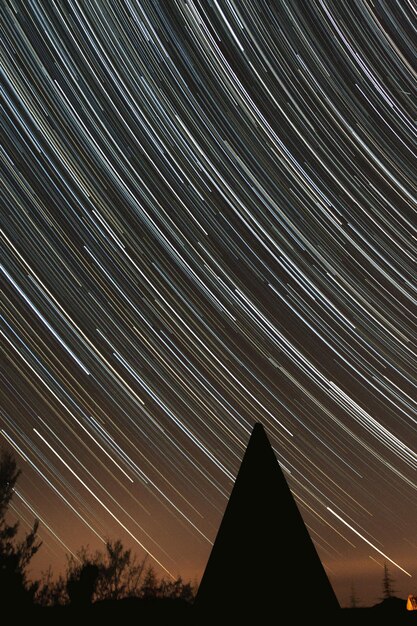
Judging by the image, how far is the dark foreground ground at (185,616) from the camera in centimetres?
666

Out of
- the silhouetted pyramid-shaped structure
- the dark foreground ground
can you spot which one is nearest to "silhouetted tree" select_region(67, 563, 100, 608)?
the dark foreground ground

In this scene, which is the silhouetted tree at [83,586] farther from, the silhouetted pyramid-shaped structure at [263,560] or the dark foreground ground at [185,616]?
the silhouetted pyramid-shaped structure at [263,560]

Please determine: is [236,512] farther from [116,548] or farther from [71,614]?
[116,548]

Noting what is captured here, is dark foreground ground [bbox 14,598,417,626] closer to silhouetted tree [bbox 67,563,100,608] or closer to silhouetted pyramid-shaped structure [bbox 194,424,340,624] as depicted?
silhouetted pyramid-shaped structure [bbox 194,424,340,624]

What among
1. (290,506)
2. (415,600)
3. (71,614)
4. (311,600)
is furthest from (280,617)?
(415,600)

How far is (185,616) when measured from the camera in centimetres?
907

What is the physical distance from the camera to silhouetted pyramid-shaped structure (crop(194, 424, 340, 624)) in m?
6.74

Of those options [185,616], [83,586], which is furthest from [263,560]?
[185,616]

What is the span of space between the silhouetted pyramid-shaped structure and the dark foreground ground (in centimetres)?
2

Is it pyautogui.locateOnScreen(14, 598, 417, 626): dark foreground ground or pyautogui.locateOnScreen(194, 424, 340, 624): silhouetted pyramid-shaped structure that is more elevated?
pyautogui.locateOnScreen(194, 424, 340, 624): silhouetted pyramid-shaped structure

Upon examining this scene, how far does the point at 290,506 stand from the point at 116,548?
26.2 m

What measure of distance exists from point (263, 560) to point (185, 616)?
2761mm

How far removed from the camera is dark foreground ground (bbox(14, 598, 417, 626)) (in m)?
6.66

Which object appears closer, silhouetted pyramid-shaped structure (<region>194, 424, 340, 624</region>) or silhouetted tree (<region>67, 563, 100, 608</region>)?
silhouetted pyramid-shaped structure (<region>194, 424, 340, 624</region>)
